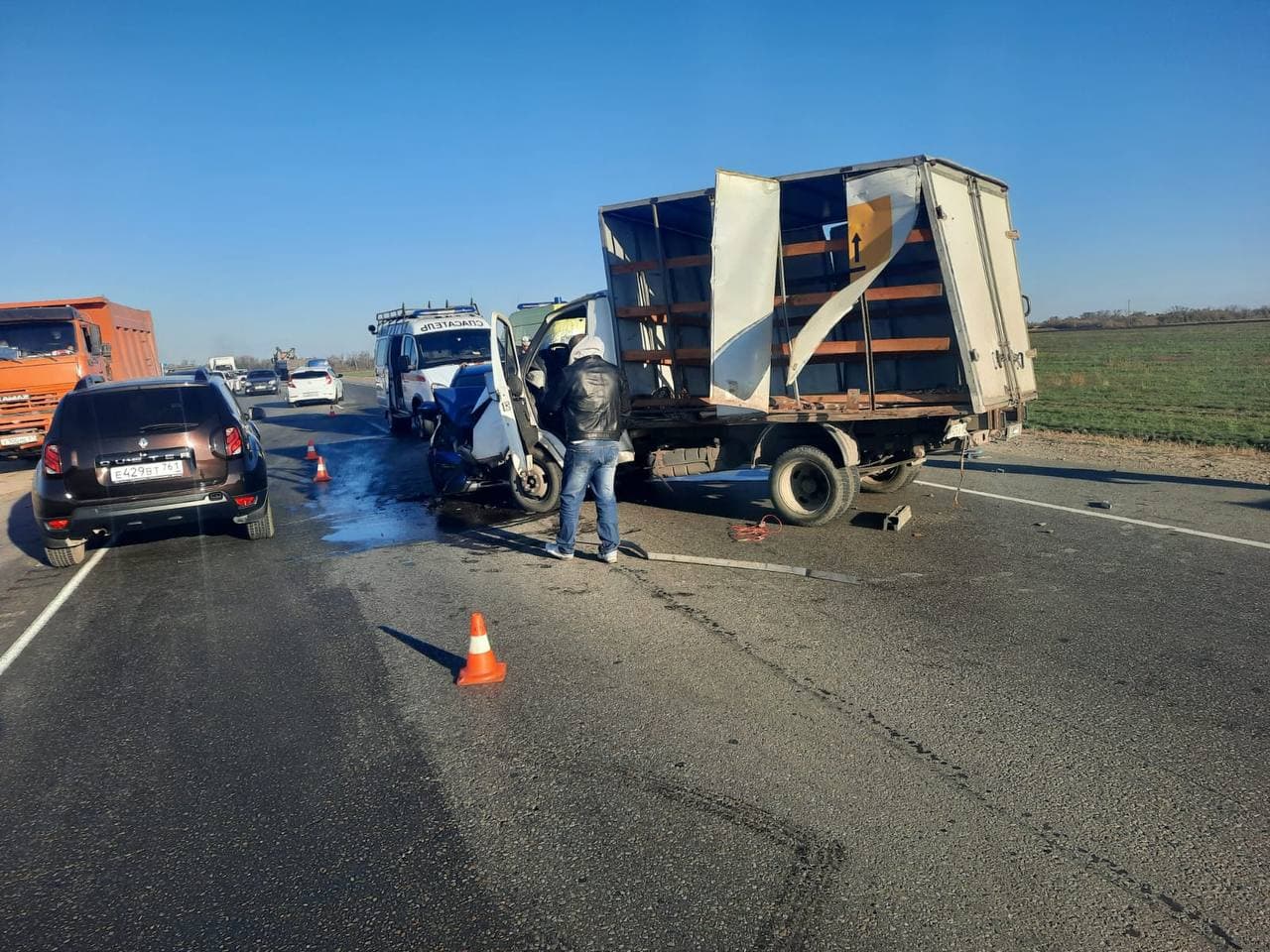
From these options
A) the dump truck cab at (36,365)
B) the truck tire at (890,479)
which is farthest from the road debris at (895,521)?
the dump truck cab at (36,365)

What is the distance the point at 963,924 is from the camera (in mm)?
2609

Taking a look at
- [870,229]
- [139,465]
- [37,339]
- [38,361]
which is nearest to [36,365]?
[38,361]

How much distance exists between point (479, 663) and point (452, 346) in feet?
43.2

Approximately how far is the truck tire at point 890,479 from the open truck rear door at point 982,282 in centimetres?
140

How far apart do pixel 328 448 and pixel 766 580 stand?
12.7 metres

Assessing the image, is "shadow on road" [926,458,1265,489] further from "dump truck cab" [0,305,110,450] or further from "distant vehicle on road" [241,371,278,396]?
"distant vehicle on road" [241,371,278,396]

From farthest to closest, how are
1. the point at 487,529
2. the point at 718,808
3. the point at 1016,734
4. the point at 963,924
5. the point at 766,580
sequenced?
the point at 487,529
the point at 766,580
the point at 1016,734
the point at 718,808
the point at 963,924

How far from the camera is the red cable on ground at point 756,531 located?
7684 millimetres

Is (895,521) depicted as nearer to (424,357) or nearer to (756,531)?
(756,531)

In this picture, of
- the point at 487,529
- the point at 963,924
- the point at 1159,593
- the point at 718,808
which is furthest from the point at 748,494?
the point at 963,924

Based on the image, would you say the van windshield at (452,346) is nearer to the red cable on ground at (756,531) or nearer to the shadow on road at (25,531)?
the shadow on road at (25,531)

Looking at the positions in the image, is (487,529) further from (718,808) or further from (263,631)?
(718,808)

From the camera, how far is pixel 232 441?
25.8 ft

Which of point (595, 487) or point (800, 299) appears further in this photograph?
point (800, 299)
